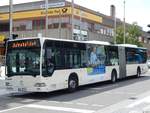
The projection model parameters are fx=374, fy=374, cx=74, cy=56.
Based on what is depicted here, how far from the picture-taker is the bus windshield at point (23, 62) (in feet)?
52.3

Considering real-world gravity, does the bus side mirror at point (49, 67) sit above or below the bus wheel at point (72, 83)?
above

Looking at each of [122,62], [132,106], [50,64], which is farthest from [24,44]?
A: [122,62]

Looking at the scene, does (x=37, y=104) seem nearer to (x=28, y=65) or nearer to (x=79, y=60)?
(x=28, y=65)

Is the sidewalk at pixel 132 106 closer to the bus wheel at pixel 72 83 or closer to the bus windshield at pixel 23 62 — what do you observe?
the bus wheel at pixel 72 83

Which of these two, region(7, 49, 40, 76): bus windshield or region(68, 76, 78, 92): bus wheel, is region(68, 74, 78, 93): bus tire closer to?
region(68, 76, 78, 92): bus wheel

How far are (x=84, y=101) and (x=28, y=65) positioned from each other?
3035 mm

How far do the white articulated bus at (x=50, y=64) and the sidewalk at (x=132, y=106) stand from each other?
11.4 ft

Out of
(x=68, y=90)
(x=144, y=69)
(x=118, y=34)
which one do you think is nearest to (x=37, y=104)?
(x=68, y=90)

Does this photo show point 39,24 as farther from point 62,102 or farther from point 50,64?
point 62,102

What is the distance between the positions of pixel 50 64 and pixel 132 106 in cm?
448

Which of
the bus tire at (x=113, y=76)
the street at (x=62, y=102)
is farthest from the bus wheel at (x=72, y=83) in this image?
the bus tire at (x=113, y=76)

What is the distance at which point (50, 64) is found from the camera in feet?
53.6

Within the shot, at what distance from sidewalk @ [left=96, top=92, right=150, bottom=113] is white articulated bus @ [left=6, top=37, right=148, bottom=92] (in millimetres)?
3480

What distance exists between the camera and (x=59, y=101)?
15062mm
